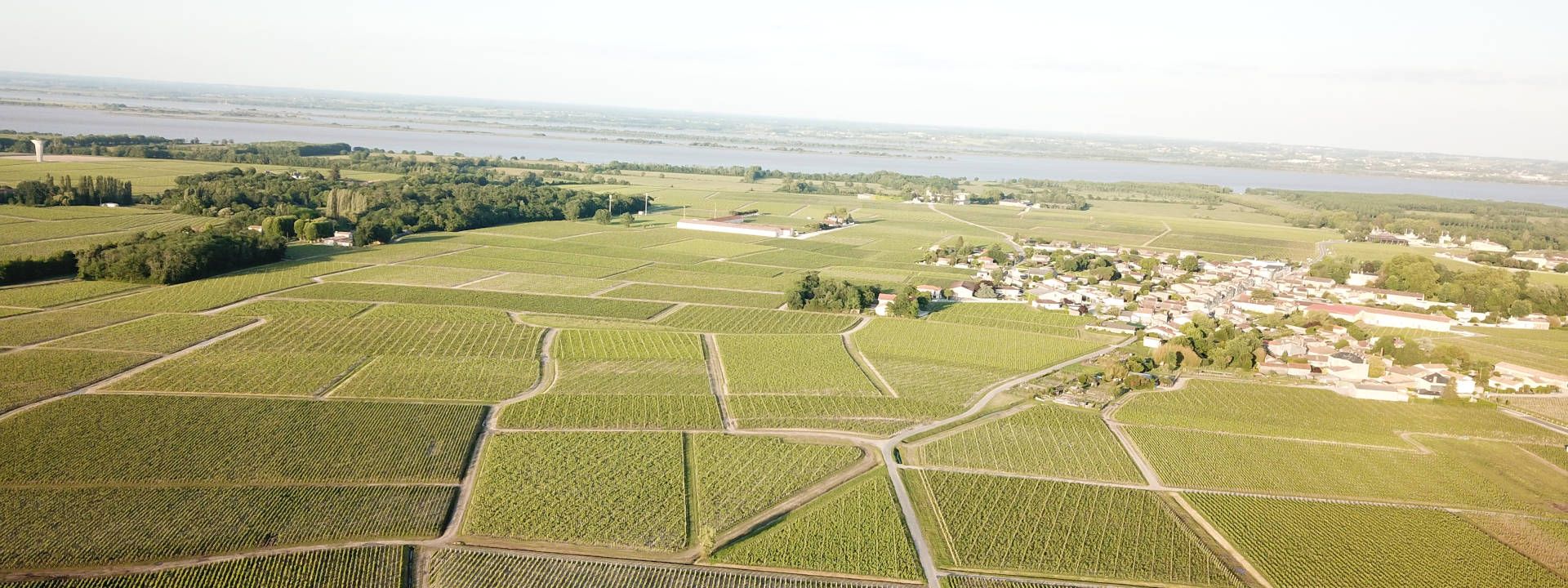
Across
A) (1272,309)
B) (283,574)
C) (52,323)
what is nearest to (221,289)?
(52,323)

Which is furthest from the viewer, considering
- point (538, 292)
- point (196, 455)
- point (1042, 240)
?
point (1042, 240)


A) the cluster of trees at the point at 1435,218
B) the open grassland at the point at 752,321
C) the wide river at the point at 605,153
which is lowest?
the open grassland at the point at 752,321

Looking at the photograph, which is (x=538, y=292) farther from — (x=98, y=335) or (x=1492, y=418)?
(x=1492, y=418)

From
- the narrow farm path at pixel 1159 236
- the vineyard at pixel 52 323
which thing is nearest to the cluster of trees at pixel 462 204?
the vineyard at pixel 52 323

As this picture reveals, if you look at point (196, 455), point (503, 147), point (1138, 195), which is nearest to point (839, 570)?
point (196, 455)

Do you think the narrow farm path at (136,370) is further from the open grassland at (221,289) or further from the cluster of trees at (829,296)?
the cluster of trees at (829,296)

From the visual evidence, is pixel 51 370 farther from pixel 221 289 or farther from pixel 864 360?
pixel 864 360
